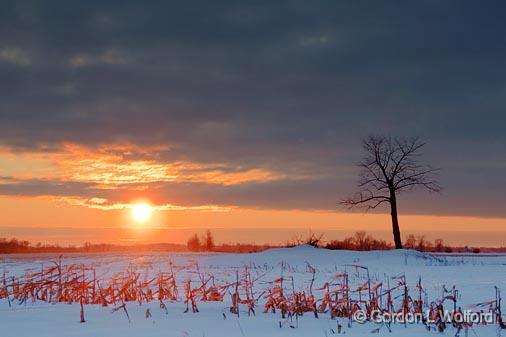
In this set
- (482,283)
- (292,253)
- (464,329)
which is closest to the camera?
(464,329)

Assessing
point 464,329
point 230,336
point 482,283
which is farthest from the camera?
point 482,283

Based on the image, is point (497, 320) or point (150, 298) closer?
point (497, 320)

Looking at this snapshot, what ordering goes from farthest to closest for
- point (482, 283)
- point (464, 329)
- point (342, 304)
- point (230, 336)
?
point (482, 283)
point (342, 304)
point (464, 329)
point (230, 336)

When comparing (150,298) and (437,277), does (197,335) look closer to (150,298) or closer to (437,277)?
(150,298)

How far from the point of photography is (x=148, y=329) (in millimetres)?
8992

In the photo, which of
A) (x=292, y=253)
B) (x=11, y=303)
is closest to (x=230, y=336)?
(x=11, y=303)

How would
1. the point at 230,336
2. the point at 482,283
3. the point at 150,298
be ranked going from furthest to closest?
1. the point at 482,283
2. the point at 150,298
3. the point at 230,336

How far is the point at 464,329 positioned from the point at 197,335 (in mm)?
3791

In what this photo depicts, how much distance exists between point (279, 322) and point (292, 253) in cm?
2413

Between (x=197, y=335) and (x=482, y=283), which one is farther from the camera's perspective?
(x=482, y=283)

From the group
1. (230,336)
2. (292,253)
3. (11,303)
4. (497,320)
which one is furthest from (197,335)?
(292,253)

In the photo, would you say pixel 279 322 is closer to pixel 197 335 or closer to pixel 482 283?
pixel 197 335

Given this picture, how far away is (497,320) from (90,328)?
19.4 feet

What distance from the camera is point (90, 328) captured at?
905 centimetres
